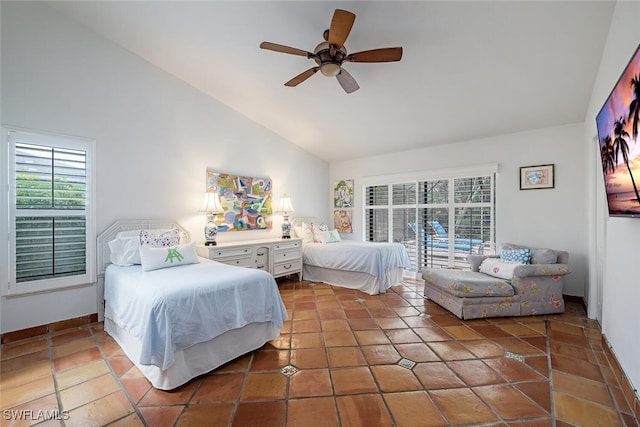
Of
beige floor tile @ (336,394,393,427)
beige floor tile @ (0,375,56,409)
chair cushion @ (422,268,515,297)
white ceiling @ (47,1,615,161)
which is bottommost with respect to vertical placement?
beige floor tile @ (0,375,56,409)

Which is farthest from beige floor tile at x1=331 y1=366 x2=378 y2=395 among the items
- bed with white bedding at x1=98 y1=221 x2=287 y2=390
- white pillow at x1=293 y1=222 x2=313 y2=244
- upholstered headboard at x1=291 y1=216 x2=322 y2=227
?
upholstered headboard at x1=291 y1=216 x2=322 y2=227

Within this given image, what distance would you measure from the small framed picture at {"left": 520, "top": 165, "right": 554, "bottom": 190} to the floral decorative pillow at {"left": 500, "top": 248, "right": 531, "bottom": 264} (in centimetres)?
98

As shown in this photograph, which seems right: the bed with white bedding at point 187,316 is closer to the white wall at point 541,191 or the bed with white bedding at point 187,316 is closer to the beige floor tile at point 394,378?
the beige floor tile at point 394,378

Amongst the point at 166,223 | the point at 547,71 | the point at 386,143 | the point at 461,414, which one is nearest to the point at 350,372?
the point at 461,414

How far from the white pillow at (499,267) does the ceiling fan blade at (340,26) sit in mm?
3088

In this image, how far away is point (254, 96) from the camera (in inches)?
156

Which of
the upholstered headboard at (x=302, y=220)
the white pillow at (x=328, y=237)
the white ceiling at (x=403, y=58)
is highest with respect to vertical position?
the white ceiling at (x=403, y=58)

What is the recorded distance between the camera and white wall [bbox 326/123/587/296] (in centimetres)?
358

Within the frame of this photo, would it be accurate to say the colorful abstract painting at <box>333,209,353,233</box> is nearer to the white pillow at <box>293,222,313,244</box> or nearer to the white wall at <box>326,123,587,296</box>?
the white pillow at <box>293,222,313,244</box>

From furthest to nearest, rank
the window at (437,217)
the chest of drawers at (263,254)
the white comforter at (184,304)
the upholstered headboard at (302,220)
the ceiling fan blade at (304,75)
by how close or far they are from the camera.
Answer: the upholstered headboard at (302,220) < the window at (437,217) < the chest of drawers at (263,254) < the ceiling fan blade at (304,75) < the white comforter at (184,304)

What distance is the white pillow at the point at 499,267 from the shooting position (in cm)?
328

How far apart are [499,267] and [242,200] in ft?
12.6

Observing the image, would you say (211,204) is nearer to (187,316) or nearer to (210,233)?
(210,233)

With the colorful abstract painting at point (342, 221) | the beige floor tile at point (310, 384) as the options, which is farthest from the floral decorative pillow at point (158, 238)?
the colorful abstract painting at point (342, 221)
